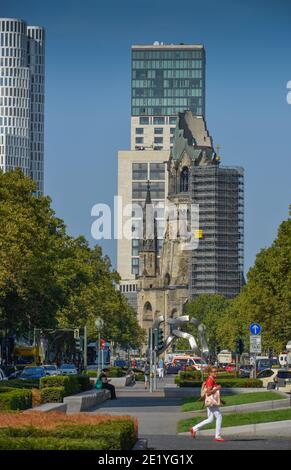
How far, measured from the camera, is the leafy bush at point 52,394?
53469 mm

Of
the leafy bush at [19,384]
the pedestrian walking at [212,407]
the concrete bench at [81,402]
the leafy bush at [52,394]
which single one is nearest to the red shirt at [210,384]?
the pedestrian walking at [212,407]

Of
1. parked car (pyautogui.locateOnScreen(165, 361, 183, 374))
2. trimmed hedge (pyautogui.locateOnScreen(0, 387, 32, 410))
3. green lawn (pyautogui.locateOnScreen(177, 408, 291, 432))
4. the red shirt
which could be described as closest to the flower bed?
the red shirt

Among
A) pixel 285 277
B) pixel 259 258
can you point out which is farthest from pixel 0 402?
pixel 259 258

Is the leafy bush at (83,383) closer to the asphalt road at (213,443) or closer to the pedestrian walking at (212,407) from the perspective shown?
the pedestrian walking at (212,407)

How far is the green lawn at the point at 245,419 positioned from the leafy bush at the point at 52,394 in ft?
27.9

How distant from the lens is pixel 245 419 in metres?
43.5

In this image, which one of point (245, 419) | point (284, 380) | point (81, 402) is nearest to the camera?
point (245, 419)

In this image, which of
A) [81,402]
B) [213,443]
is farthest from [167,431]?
[81,402]

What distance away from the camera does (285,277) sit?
104 meters

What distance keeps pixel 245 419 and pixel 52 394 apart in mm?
12214

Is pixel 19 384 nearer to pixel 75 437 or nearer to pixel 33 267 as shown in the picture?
pixel 75 437
